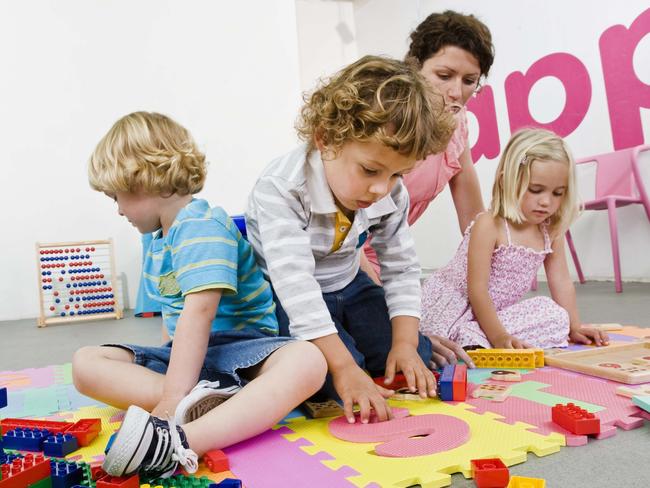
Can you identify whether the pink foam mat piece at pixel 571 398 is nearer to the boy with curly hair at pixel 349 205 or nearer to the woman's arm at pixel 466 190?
the boy with curly hair at pixel 349 205

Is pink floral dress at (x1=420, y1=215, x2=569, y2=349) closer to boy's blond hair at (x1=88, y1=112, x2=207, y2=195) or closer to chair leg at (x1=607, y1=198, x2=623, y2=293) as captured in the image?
boy's blond hair at (x1=88, y1=112, x2=207, y2=195)

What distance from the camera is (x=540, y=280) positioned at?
2648 mm

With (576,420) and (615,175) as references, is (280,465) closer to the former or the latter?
(576,420)

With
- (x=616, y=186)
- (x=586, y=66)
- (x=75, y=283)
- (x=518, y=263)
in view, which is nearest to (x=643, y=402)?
(x=518, y=263)

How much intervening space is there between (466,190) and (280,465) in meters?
1.06

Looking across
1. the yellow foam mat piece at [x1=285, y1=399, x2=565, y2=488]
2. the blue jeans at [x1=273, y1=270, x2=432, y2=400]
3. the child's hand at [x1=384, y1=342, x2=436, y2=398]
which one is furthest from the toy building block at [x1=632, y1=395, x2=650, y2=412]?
the blue jeans at [x1=273, y1=270, x2=432, y2=400]

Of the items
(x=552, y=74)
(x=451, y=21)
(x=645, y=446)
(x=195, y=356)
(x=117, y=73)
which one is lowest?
(x=645, y=446)

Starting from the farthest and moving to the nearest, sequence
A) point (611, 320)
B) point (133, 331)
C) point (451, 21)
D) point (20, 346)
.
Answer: point (133, 331) → point (20, 346) → point (611, 320) → point (451, 21)

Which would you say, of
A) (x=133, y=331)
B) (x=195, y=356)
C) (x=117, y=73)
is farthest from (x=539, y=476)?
(x=117, y=73)

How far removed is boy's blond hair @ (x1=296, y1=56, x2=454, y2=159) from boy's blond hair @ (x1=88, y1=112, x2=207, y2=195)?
206mm

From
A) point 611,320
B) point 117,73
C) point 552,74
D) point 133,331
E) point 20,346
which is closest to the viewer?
point 611,320

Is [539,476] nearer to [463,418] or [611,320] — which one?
[463,418]

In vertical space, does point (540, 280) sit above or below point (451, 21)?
below

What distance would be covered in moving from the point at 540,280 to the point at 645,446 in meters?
2.14
